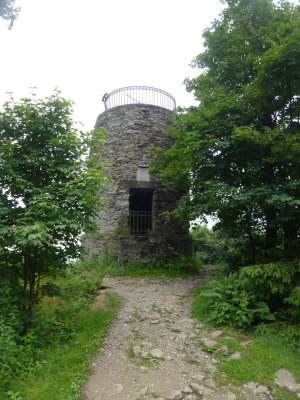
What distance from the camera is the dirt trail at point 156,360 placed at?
9.20 feet

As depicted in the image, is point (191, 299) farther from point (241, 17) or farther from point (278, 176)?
point (241, 17)

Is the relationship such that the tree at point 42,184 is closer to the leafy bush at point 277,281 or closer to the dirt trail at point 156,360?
the dirt trail at point 156,360

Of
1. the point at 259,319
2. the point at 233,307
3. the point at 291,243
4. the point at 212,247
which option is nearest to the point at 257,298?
the point at 259,319

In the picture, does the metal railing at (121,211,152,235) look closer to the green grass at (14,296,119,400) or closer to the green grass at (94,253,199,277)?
the green grass at (94,253,199,277)

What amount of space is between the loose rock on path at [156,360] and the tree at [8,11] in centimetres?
814

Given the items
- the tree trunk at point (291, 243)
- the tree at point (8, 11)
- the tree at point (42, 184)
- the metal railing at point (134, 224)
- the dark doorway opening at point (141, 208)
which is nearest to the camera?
the tree at point (42, 184)

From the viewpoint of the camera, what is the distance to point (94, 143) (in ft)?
14.9

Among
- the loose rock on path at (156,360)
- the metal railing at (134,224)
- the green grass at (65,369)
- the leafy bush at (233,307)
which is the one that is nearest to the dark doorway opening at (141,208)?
the metal railing at (134,224)

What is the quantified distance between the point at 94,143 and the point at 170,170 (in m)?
3.89

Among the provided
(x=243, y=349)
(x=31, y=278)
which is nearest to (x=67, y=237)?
(x=31, y=278)

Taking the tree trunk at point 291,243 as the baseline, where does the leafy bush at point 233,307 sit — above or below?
below

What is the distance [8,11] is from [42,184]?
19.6 feet

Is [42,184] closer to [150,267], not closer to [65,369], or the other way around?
[65,369]

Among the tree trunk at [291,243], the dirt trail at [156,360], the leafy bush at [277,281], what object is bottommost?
the dirt trail at [156,360]
